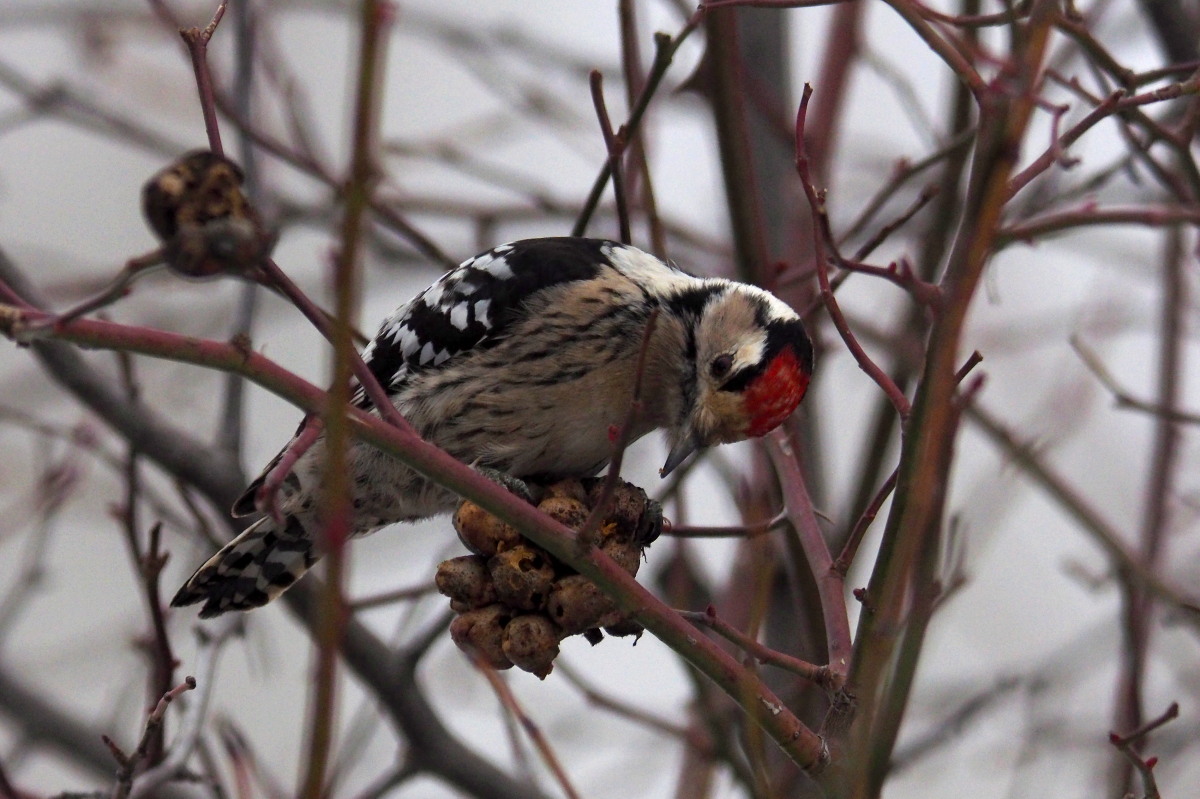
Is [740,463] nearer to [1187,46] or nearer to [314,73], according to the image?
[1187,46]

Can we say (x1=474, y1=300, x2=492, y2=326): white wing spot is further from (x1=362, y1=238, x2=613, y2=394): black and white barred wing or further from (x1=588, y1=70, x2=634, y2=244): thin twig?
(x1=588, y1=70, x2=634, y2=244): thin twig

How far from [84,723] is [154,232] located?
300 centimetres

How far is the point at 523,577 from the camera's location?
2242 millimetres

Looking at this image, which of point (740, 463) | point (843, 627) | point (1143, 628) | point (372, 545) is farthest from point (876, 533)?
point (843, 627)

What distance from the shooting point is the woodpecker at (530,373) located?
10.3ft

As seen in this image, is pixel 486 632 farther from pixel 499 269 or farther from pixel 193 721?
pixel 499 269

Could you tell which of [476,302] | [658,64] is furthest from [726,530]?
[476,302]

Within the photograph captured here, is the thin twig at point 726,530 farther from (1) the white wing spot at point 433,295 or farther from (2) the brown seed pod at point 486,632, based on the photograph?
(1) the white wing spot at point 433,295

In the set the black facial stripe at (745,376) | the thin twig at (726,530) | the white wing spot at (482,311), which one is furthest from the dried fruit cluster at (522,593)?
the white wing spot at (482,311)

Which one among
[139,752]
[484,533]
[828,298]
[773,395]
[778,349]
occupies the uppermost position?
[778,349]

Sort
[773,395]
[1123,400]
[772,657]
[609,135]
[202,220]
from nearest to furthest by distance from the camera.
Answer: [202,220] → [772,657] → [609,135] → [773,395] → [1123,400]

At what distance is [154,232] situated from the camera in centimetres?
144

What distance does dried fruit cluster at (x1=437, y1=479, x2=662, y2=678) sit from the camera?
2.22 m

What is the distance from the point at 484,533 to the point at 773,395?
811mm
